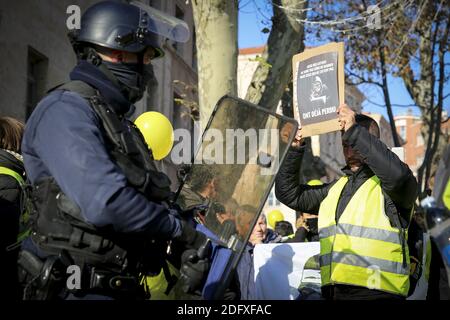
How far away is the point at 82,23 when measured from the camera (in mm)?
2693

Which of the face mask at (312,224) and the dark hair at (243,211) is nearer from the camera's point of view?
the dark hair at (243,211)

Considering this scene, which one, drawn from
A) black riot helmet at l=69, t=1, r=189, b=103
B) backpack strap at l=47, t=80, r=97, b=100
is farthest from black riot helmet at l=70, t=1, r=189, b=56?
backpack strap at l=47, t=80, r=97, b=100

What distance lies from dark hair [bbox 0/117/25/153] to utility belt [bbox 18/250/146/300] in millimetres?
1831

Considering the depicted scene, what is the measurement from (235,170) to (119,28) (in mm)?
849

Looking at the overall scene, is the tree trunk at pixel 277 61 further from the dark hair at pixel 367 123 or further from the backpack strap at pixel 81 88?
the backpack strap at pixel 81 88

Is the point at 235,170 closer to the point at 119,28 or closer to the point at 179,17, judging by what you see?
the point at 119,28

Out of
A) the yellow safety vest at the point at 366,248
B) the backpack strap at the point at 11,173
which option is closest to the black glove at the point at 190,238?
the yellow safety vest at the point at 366,248

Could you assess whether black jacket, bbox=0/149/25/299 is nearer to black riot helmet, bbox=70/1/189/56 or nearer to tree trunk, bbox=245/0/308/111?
black riot helmet, bbox=70/1/189/56

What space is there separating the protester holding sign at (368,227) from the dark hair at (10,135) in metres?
2.19

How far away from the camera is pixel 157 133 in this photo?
5270 millimetres

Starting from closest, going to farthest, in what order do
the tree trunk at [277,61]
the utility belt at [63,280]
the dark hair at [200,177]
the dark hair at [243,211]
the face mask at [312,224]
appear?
the utility belt at [63,280] < the dark hair at [243,211] < the dark hair at [200,177] < the face mask at [312,224] < the tree trunk at [277,61]

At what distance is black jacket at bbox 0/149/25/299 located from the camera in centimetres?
258

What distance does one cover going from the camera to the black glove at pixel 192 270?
241cm
